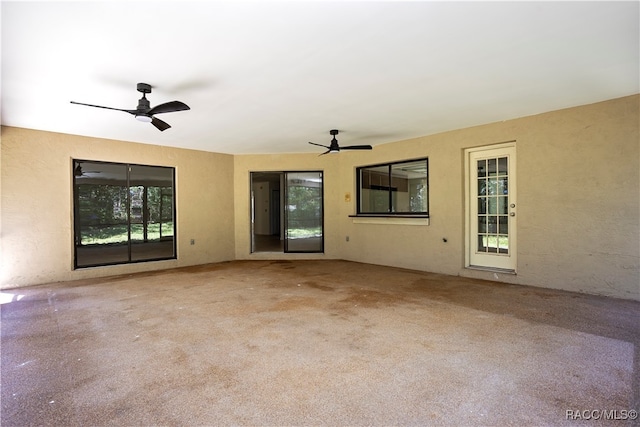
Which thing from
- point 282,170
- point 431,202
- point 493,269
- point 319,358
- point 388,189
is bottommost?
point 319,358

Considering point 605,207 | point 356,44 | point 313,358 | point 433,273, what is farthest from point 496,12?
point 433,273

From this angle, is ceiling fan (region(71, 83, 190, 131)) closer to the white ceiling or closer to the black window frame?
the white ceiling

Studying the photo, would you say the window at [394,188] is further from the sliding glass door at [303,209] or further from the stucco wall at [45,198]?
the stucco wall at [45,198]

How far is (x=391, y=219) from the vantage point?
21.9 ft

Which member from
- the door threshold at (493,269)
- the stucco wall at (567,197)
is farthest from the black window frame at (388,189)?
the door threshold at (493,269)

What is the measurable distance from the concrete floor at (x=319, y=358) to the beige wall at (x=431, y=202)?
2.30 ft

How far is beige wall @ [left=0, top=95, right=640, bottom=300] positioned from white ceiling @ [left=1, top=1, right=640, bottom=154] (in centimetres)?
52

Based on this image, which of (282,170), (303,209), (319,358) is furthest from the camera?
(303,209)

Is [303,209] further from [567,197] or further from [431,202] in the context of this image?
[567,197]

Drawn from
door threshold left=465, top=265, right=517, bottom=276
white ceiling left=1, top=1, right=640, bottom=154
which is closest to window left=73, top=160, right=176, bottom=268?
white ceiling left=1, top=1, right=640, bottom=154

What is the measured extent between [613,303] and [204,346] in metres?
4.69

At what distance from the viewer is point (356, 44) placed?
2.77 m

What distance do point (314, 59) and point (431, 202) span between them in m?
3.94

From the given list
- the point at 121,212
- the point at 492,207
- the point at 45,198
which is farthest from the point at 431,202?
the point at 121,212
